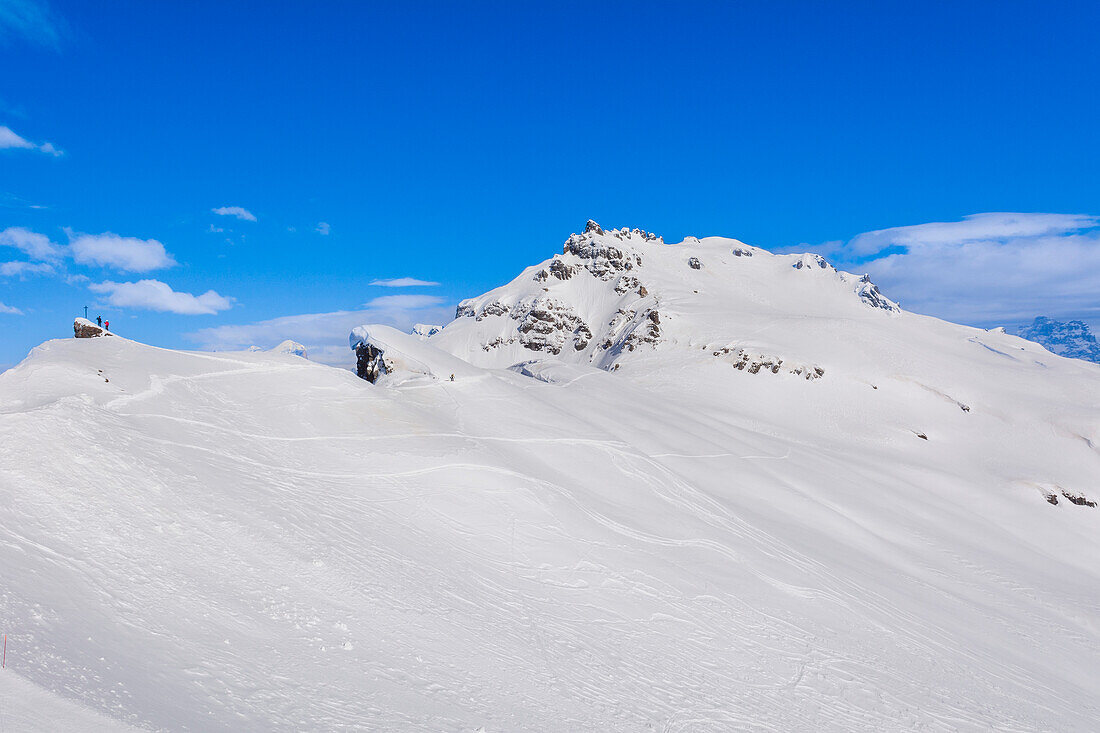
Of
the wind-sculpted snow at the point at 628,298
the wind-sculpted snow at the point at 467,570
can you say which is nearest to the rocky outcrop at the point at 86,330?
the wind-sculpted snow at the point at 467,570

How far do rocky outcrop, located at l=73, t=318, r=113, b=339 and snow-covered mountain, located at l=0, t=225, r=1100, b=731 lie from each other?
3.00m

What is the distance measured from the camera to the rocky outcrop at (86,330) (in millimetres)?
24500

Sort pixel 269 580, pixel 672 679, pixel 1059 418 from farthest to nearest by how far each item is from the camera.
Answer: pixel 1059 418
pixel 672 679
pixel 269 580

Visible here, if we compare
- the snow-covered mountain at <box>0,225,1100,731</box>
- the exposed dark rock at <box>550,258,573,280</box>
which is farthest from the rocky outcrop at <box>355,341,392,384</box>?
the exposed dark rock at <box>550,258,573,280</box>

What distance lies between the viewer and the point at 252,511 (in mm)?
12547

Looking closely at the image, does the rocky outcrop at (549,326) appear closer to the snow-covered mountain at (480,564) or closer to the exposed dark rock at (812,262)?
the exposed dark rock at (812,262)

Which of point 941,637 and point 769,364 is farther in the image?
point 769,364

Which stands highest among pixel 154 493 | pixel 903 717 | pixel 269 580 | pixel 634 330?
pixel 634 330

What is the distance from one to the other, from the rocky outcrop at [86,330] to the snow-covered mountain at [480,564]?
3.00 metres

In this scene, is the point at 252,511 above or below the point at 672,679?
above

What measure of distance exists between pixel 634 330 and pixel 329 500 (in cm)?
6142

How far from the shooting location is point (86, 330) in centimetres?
2455

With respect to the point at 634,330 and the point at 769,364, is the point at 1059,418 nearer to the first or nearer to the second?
the point at 769,364

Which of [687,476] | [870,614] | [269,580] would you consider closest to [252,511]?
[269,580]
